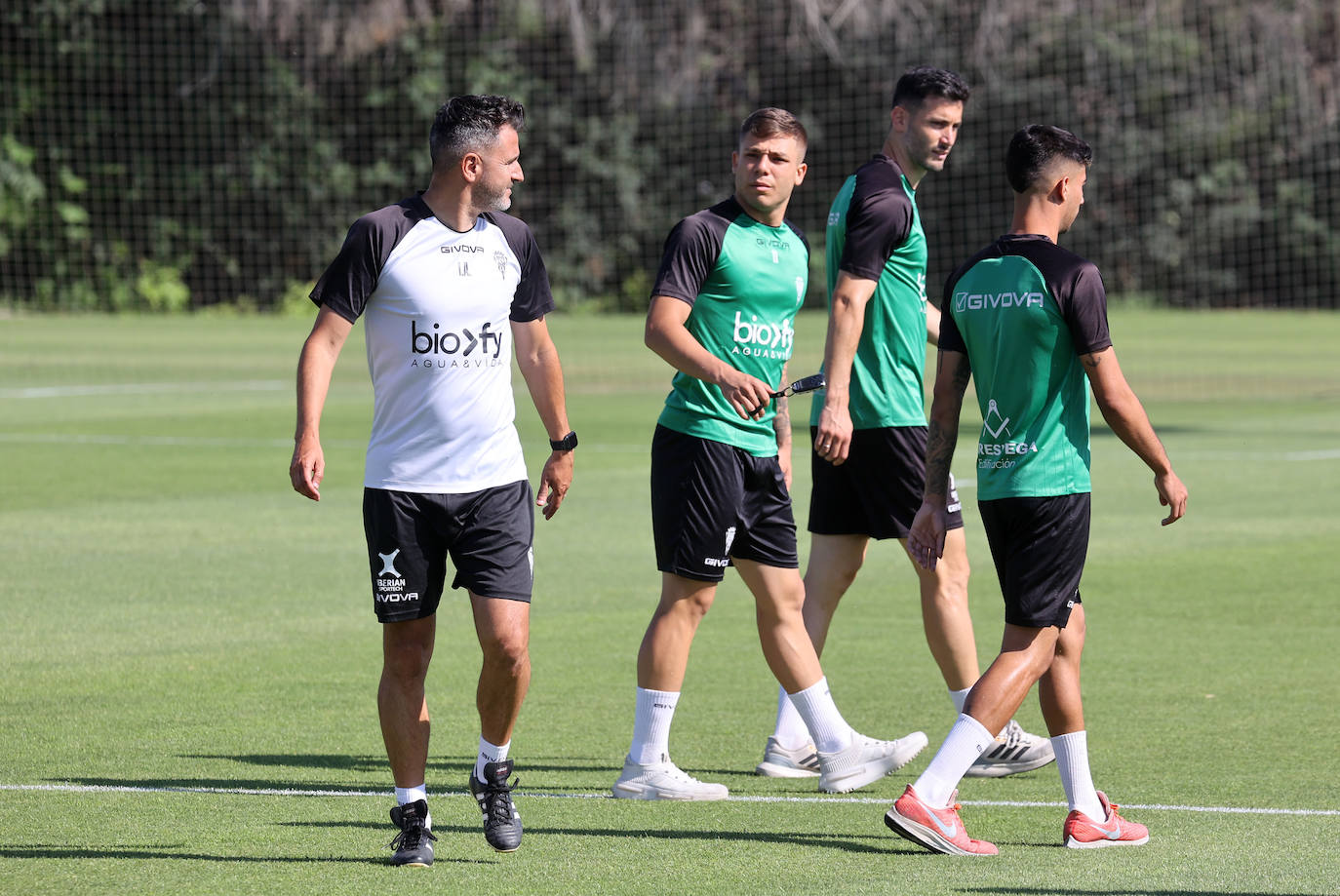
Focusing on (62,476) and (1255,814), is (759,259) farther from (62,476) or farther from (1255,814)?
(62,476)

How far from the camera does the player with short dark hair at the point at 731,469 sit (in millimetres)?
6746

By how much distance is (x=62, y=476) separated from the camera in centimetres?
1738

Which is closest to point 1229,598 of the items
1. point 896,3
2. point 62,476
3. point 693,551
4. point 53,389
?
point 693,551

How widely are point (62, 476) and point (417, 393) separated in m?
12.3

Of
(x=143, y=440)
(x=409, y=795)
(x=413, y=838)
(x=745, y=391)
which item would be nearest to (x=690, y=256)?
(x=745, y=391)

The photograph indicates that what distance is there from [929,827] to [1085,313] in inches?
61.7

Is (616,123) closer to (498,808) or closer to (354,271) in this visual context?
(354,271)

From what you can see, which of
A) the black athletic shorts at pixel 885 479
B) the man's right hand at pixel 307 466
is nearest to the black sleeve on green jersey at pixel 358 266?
the man's right hand at pixel 307 466

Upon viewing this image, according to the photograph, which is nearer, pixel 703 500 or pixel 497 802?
pixel 497 802

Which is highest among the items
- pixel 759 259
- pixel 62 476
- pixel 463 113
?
pixel 463 113

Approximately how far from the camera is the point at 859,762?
6.92 m

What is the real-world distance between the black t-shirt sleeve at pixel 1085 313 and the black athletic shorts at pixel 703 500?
4.50 ft

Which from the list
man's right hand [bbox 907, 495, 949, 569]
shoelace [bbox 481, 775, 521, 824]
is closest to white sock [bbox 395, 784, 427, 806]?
shoelace [bbox 481, 775, 521, 824]

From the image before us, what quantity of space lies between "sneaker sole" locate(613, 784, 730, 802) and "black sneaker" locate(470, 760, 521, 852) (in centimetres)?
71
